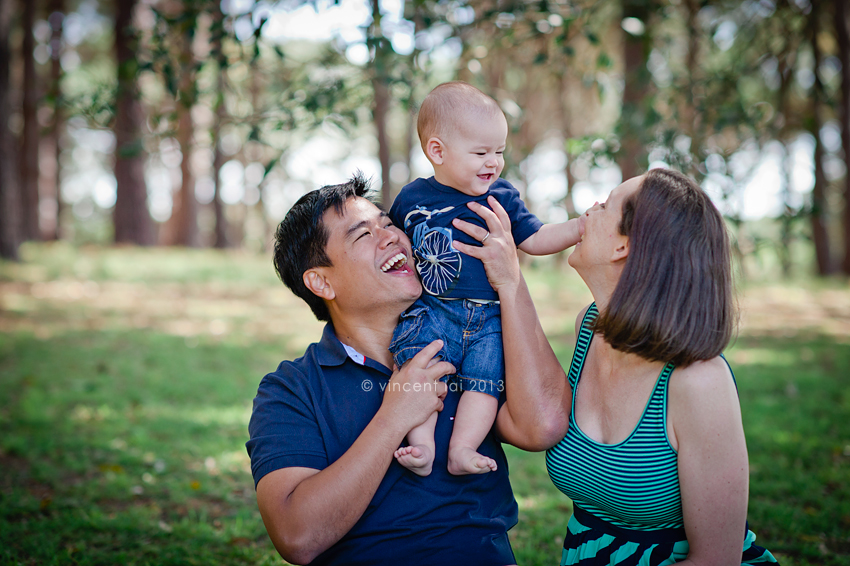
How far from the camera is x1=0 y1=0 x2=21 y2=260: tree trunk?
10.6 meters

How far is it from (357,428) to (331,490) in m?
0.30

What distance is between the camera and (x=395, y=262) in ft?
7.72

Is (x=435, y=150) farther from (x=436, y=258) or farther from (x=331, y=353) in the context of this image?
(x=331, y=353)

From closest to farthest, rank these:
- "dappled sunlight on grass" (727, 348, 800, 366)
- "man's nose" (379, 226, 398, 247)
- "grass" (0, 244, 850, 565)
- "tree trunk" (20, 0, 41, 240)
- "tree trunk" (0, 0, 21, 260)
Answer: "man's nose" (379, 226, 398, 247) < "grass" (0, 244, 850, 565) < "dappled sunlight on grass" (727, 348, 800, 366) < "tree trunk" (0, 0, 21, 260) < "tree trunk" (20, 0, 41, 240)

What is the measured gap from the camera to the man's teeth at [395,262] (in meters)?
2.34

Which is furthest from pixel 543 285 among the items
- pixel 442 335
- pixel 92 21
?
pixel 92 21

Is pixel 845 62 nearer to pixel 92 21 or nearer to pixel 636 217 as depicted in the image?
pixel 636 217

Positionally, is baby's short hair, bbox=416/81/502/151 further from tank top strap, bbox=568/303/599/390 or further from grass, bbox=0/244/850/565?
grass, bbox=0/244/850/565

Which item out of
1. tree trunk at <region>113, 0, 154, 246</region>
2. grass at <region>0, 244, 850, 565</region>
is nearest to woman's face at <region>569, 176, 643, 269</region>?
grass at <region>0, 244, 850, 565</region>

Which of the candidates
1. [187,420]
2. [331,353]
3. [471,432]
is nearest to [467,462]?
[471,432]

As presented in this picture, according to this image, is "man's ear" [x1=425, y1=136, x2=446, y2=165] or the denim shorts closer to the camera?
the denim shorts

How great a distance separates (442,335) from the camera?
2307 mm

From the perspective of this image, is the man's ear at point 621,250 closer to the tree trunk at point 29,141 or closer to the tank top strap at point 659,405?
A: the tank top strap at point 659,405

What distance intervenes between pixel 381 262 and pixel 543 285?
421 inches
